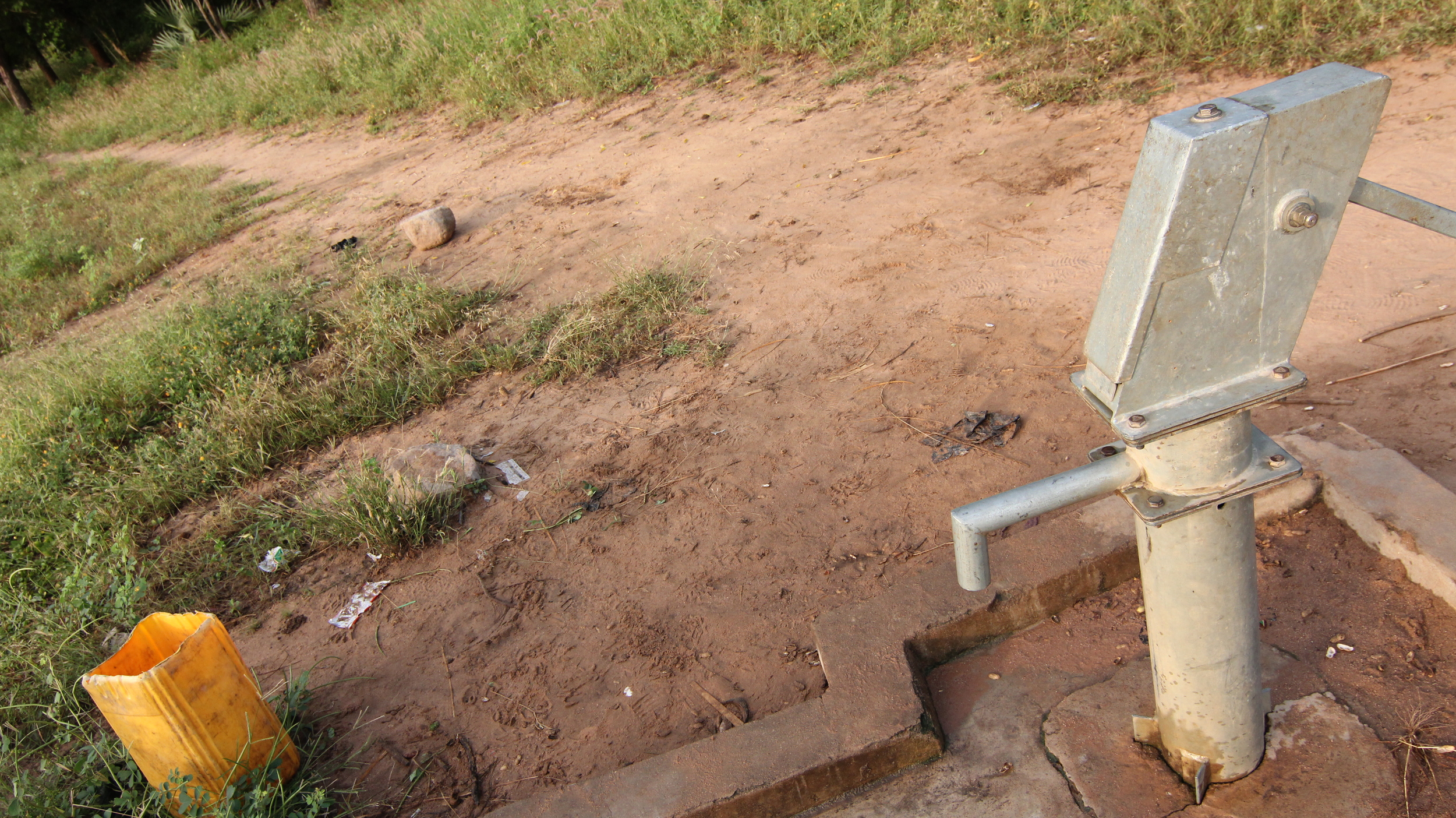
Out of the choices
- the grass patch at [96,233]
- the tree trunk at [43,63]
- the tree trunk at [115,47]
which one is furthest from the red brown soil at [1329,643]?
the tree trunk at [43,63]

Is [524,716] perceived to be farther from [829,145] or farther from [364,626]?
[829,145]

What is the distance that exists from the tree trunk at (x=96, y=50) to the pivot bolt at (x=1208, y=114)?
72.4ft

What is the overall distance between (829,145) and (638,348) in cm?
Answer: 237

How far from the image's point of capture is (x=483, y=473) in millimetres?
3568

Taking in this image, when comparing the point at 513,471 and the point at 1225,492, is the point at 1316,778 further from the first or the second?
the point at 513,471

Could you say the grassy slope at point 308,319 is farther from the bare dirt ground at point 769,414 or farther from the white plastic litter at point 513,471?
the white plastic litter at point 513,471

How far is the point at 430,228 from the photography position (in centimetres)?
587

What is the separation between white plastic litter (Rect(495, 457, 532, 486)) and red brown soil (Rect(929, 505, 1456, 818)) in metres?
1.91

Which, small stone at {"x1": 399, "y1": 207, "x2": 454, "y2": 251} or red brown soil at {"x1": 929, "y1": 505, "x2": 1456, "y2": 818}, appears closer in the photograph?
red brown soil at {"x1": 929, "y1": 505, "x2": 1456, "y2": 818}

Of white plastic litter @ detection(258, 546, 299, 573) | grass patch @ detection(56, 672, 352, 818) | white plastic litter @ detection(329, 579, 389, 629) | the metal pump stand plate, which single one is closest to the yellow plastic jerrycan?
grass patch @ detection(56, 672, 352, 818)

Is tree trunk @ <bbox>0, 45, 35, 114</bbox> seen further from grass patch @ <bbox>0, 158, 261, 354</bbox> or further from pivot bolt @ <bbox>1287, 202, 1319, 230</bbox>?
pivot bolt @ <bbox>1287, 202, 1319, 230</bbox>

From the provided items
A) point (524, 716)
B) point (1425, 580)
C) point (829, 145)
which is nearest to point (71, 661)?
point (524, 716)

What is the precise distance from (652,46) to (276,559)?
586 centimetres

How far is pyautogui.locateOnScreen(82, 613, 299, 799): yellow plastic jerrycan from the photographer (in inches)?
83.5
